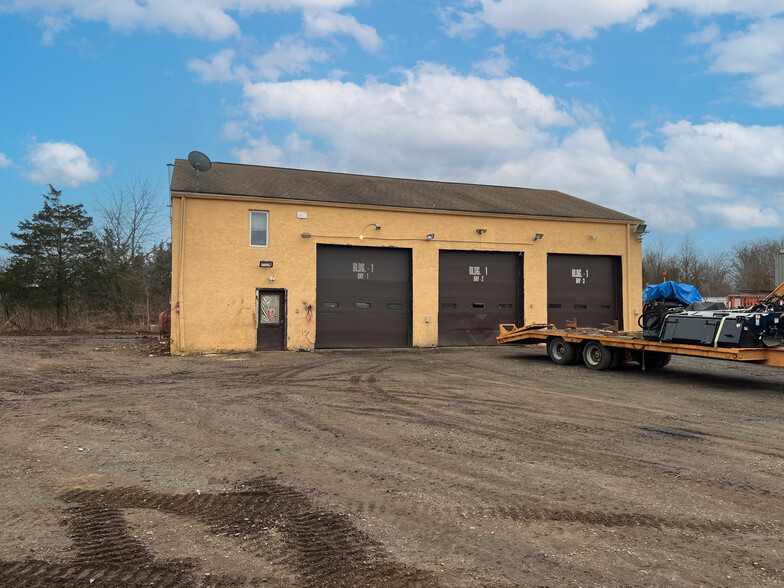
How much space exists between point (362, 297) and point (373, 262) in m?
1.35

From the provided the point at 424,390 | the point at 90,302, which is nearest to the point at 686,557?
the point at 424,390

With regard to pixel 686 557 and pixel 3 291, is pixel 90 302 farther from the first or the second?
pixel 686 557

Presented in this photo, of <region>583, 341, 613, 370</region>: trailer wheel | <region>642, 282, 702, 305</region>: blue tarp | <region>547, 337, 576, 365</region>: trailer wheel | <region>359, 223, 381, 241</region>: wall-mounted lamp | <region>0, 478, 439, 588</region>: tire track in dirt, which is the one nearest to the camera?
<region>0, 478, 439, 588</region>: tire track in dirt

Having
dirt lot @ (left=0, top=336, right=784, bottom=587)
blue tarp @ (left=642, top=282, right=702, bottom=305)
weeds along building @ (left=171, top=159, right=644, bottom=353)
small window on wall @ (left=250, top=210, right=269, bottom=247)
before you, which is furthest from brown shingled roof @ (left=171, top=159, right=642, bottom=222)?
dirt lot @ (left=0, top=336, right=784, bottom=587)

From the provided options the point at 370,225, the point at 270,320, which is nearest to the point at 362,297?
the point at 370,225

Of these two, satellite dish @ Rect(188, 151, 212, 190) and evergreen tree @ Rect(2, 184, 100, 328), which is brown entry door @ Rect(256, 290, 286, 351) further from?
evergreen tree @ Rect(2, 184, 100, 328)

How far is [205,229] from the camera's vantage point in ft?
60.3

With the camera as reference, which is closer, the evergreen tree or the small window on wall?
the small window on wall

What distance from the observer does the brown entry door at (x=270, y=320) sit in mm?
18953

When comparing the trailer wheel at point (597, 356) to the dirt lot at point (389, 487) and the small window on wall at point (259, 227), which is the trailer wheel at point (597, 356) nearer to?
the dirt lot at point (389, 487)

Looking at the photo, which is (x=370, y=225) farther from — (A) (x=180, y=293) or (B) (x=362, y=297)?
(A) (x=180, y=293)

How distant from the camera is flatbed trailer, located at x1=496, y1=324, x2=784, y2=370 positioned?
1114 cm

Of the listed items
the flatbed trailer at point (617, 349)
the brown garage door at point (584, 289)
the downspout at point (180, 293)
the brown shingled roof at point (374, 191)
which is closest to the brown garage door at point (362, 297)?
the brown shingled roof at point (374, 191)

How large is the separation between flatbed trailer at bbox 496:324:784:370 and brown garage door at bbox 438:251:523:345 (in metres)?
4.18
